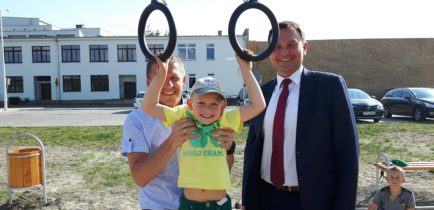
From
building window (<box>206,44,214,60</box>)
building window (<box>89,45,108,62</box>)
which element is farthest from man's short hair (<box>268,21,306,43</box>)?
building window (<box>89,45,108,62</box>)

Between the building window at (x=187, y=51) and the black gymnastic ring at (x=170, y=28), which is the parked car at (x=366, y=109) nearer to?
the black gymnastic ring at (x=170, y=28)

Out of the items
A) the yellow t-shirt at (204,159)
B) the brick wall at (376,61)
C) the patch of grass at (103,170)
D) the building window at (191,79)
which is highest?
the brick wall at (376,61)

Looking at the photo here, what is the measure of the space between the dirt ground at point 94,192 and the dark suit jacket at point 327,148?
153 inches

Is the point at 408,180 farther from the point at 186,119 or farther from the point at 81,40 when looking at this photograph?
the point at 81,40

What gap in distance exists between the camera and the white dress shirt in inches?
107

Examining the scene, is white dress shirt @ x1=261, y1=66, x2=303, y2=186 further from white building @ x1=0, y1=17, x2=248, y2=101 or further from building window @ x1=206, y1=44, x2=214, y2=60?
white building @ x1=0, y1=17, x2=248, y2=101

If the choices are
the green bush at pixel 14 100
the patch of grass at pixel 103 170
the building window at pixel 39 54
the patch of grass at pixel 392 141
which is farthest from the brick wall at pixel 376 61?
the patch of grass at pixel 103 170

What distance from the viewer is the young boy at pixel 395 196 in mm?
4691

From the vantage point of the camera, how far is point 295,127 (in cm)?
271

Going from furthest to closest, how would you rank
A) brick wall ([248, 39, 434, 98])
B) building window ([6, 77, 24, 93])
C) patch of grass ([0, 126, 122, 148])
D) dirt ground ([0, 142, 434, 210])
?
brick wall ([248, 39, 434, 98]), building window ([6, 77, 24, 93]), patch of grass ([0, 126, 122, 148]), dirt ground ([0, 142, 434, 210])

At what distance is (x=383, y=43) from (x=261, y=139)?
42.7 m

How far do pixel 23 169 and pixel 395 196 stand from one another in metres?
5.37

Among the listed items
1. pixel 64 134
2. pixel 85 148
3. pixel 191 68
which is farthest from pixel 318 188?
pixel 191 68

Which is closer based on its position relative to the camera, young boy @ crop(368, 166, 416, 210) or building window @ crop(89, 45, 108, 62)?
young boy @ crop(368, 166, 416, 210)
